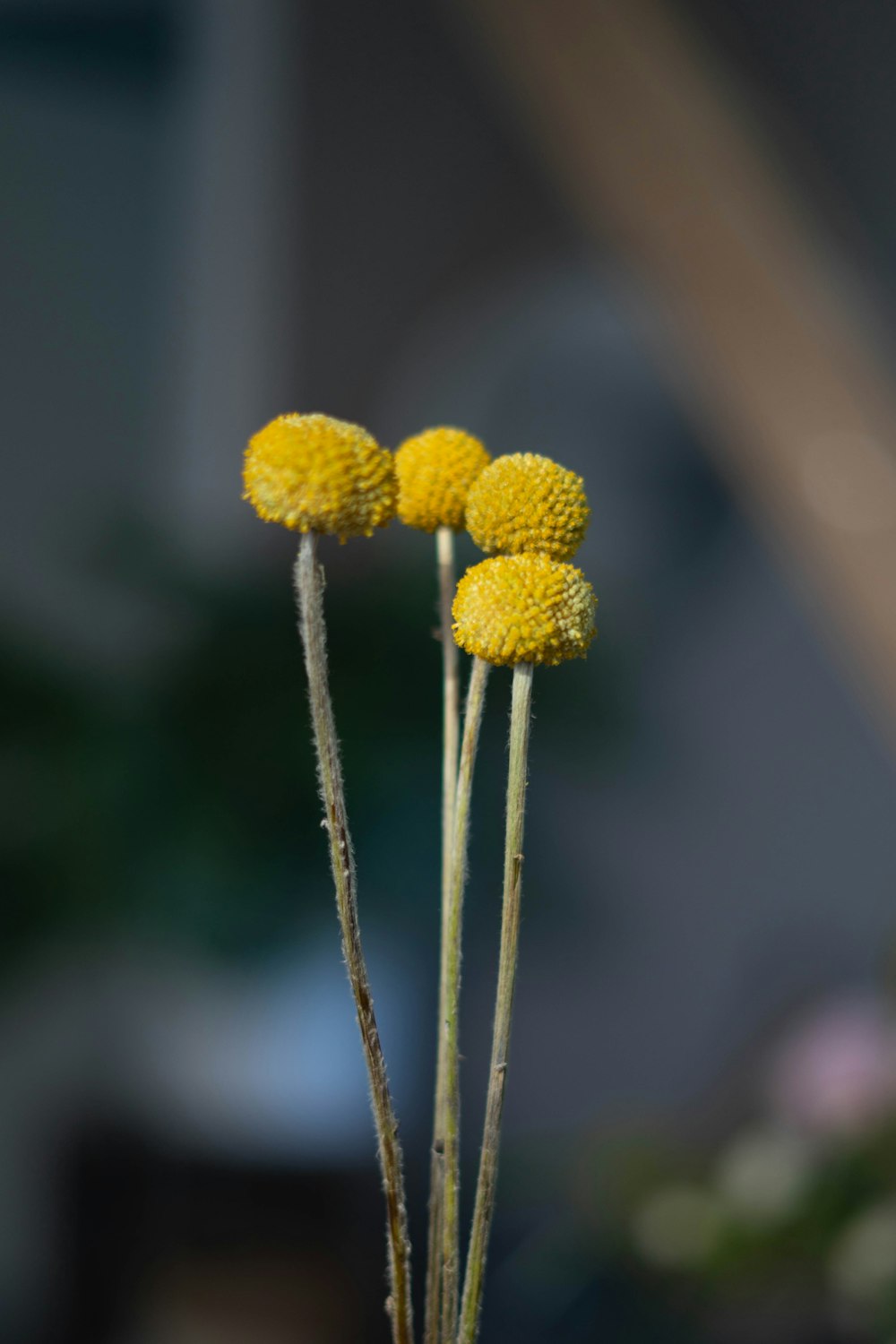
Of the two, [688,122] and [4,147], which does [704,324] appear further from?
[4,147]

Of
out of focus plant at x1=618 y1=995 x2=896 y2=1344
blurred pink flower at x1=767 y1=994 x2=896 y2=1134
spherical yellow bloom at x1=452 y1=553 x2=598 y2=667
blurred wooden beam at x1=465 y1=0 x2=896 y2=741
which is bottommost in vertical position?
out of focus plant at x1=618 y1=995 x2=896 y2=1344

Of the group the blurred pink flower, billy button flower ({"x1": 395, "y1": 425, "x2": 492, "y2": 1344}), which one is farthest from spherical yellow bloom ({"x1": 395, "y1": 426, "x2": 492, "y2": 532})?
the blurred pink flower

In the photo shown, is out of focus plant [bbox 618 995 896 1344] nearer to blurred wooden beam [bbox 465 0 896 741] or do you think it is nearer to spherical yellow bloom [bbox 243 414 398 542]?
blurred wooden beam [bbox 465 0 896 741]

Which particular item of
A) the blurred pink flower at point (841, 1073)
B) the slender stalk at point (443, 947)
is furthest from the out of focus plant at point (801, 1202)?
the slender stalk at point (443, 947)

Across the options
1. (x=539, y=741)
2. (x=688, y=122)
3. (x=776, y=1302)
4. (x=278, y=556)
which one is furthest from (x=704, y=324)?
(x=776, y=1302)

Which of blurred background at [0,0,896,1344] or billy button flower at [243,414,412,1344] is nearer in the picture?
billy button flower at [243,414,412,1344]

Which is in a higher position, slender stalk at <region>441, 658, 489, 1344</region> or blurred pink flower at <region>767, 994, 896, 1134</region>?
slender stalk at <region>441, 658, 489, 1344</region>

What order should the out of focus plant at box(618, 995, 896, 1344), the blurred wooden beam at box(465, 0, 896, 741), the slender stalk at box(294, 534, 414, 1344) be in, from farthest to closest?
1. the blurred wooden beam at box(465, 0, 896, 741)
2. the out of focus plant at box(618, 995, 896, 1344)
3. the slender stalk at box(294, 534, 414, 1344)
